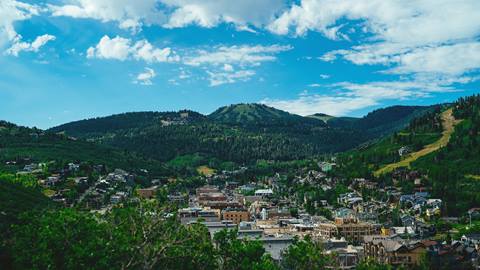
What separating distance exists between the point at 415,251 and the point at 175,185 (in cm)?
10006

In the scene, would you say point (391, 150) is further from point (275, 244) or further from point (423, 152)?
point (275, 244)

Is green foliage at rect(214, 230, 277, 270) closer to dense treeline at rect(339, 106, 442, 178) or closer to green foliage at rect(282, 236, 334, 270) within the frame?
green foliage at rect(282, 236, 334, 270)

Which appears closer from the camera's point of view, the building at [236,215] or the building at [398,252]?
the building at [398,252]

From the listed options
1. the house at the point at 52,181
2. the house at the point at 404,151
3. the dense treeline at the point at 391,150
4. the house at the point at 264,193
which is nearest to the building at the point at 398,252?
the dense treeline at the point at 391,150

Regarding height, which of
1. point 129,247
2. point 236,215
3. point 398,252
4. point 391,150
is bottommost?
point 398,252

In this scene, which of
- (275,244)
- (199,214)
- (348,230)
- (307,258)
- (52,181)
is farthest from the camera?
(52,181)

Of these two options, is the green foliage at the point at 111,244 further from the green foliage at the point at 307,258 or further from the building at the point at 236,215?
the building at the point at 236,215

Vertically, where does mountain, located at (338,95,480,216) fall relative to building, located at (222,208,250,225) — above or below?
above

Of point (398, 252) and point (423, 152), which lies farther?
point (423, 152)

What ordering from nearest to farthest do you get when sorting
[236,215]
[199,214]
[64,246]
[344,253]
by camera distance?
[64,246] < [344,253] < [199,214] < [236,215]

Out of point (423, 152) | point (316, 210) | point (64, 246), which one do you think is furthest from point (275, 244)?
point (423, 152)

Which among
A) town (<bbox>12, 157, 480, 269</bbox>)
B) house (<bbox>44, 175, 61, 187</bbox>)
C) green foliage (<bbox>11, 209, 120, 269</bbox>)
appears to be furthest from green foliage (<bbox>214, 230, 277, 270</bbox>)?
house (<bbox>44, 175, 61, 187</bbox>)

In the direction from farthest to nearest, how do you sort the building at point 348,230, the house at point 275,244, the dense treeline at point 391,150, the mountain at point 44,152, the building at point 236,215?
1. the dense treeline at point 391,150
2. the mountain at point 44,152
3. the building at point 236,215
4. the building at point 348,230
5. the house at point 275,244

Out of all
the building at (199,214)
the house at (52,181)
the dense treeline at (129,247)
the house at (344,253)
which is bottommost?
the house at (344,253)
